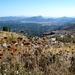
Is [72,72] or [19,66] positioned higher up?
[19,66]

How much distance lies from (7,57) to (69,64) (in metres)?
1.98

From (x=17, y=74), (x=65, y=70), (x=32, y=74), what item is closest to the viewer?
(x=17, y=74)

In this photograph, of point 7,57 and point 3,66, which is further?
point 7,57

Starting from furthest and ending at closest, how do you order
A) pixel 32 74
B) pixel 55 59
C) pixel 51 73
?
pixel 55 59 → pixel 51 73 → pixel 32 74

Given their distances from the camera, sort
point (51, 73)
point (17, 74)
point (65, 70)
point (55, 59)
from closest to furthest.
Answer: point (17, 74) → point (51, 73) → point (65, 70) → point (55, 59)

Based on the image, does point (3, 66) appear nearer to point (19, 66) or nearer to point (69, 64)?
point (19, 66)

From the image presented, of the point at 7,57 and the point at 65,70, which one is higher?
the point at 7,57

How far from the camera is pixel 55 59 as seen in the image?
6.64 m

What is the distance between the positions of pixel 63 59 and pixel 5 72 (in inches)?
97.8

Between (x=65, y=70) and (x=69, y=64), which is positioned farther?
(x=69, y=64)

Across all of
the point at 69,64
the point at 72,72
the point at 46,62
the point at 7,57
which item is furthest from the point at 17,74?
the point at 69,64

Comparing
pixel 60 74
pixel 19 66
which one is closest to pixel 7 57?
pixel 19 66

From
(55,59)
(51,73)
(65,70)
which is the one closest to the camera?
(51,73)

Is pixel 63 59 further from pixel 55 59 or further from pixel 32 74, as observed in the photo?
pixel 32 74
